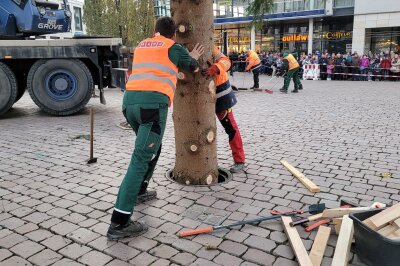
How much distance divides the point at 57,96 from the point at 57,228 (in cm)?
642

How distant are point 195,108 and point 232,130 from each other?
88cm

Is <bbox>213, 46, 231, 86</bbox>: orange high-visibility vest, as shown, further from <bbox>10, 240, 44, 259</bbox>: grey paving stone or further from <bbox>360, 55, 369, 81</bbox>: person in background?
<bbox>360, 55, 369, 81</bbox>: person in background

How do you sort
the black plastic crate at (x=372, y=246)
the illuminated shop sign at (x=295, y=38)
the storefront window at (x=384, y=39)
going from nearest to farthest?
the black plastic crate at (x=372, y=246)
the storefront window at (x=384, y=39)
the illuminated shop sign at (x=295, y=38)

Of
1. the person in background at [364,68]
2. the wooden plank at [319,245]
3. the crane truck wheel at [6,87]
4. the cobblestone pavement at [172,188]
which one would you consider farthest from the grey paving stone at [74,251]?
the person in background at [364,68]

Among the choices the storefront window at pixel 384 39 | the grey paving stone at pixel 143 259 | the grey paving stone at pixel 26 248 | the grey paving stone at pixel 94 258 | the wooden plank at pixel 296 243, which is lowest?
the grey paving stone at pixel 143 259

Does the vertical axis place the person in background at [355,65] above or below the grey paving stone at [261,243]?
above

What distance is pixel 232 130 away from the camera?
5.26m

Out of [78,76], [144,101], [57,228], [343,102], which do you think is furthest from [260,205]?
[343,102]

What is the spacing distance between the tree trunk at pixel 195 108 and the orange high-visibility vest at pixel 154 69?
0.88m

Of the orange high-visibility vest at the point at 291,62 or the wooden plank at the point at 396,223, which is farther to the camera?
the orange high-visibility vest at the point at 291,62

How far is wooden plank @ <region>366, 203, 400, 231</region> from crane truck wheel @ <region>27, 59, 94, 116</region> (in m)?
7.71

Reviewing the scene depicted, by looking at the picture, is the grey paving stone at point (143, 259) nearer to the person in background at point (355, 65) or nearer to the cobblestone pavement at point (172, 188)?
the cobblestone pavement at point (172, 188)

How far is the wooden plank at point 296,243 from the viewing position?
119 inches

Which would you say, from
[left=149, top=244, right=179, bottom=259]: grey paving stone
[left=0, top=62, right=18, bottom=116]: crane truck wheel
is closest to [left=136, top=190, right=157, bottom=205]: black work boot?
[left=149, top=244, right=179, bottom=259]: grey paving stone
